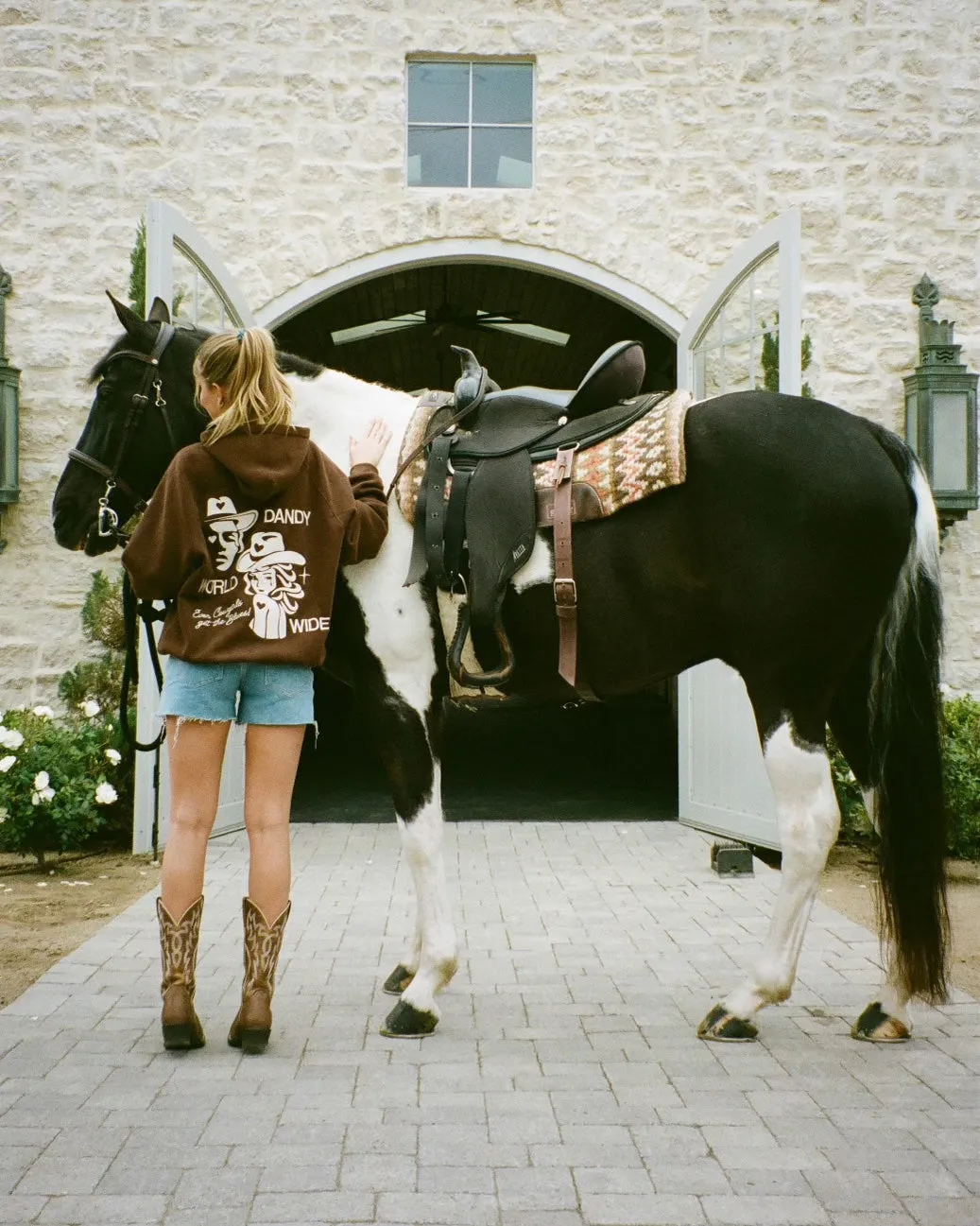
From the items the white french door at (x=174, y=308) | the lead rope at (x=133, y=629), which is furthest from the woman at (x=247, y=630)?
the white french door at (x=174, y=308)

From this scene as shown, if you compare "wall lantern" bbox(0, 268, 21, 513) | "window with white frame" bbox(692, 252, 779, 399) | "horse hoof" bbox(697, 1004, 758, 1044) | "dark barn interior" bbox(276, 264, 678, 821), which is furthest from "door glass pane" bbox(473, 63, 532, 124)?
"horse hoof" bbox(697, 1004, 758, 1044)

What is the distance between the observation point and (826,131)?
707cm

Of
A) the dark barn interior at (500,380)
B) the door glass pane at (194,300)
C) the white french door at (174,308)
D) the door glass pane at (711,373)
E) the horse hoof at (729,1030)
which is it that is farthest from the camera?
the dark barn interior at (500,380)

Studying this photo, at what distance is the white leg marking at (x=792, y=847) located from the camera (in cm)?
310

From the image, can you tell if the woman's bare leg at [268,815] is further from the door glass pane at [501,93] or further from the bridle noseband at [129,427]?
the door glass pane at [501,93]

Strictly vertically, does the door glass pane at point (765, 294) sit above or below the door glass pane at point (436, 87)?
below

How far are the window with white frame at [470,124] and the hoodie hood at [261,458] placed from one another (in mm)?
4567

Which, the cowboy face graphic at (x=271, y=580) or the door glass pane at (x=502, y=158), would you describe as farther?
the door glass pane at (x=502, y=158)

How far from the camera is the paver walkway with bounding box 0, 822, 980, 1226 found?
225 centimetres

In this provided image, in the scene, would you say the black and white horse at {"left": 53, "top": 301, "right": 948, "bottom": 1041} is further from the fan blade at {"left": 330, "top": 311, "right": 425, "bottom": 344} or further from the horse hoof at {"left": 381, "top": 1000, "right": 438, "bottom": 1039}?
the fan blade at {"left": 330, "top": 311, "right": 425, "bottom": 344}

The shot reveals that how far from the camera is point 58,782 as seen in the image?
5.90 m

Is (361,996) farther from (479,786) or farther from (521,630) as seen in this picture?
(479,786)

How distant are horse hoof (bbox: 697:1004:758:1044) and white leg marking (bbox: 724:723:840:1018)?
0.07 feet

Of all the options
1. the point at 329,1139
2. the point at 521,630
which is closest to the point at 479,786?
the point at 521,630
